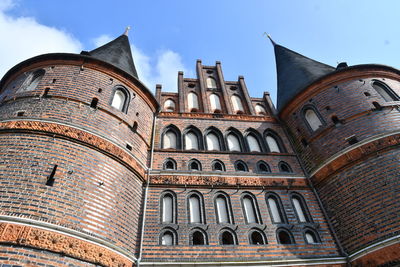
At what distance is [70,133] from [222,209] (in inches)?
197

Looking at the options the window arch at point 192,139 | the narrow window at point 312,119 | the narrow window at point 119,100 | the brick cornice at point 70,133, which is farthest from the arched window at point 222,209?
the narrow window at point 312,119

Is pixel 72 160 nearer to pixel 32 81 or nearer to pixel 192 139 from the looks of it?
pixel 32 81

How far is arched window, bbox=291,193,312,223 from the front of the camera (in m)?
8.73

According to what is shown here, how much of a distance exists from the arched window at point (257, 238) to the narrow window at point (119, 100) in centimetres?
598

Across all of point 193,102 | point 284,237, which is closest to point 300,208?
point 284,237

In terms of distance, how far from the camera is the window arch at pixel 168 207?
806 cm

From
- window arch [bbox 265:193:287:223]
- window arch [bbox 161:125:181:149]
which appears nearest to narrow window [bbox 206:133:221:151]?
window arch [bbox 161:125:181:149]

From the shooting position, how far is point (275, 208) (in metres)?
8.91

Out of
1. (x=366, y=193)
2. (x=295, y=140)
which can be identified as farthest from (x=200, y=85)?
(x=366, y=193)

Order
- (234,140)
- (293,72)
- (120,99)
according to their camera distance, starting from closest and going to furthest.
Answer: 1. (120,99)
2. (234,140)
3. (293,72)

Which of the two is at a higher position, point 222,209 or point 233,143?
point 233,143

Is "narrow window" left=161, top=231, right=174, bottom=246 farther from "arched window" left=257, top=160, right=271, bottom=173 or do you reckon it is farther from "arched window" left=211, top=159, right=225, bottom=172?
"arched window" left=257, top=160, right=271, bottom=173

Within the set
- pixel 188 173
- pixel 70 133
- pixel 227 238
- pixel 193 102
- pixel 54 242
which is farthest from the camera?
pixel 193 102

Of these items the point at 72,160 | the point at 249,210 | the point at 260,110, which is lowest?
the point at 249,210
